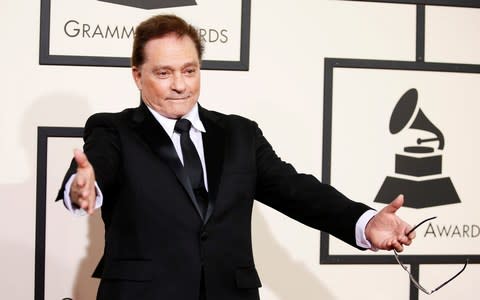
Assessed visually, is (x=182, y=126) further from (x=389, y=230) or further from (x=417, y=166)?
(x=417, y=166)

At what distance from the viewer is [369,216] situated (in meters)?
1.71

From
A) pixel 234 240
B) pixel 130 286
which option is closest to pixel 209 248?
pixel 234 240

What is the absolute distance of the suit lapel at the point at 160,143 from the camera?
1.68 metres

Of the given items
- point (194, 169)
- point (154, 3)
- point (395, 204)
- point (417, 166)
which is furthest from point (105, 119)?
point (417, 166)

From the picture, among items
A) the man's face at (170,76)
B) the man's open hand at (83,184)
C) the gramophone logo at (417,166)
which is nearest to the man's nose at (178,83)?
the man's face at (170,76)

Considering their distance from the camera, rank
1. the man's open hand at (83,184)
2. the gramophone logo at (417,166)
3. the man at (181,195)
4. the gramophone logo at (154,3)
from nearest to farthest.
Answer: the man's open hand at (83,184)
the man at (181,195)
the gramophone logo at (154,3)
the gramophone logo at (417,166)

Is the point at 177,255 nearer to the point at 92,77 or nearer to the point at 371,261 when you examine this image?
the point at 92,77

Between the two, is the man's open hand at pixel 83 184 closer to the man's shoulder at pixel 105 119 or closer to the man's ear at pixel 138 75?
the man's shoulder at pixel 105 119

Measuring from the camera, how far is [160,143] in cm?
171

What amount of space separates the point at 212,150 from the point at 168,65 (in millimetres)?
214

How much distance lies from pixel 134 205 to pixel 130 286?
6.6 inches

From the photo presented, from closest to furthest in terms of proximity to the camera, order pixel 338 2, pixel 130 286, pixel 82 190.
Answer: pixel 82 190 < pixel 130 286 < pixel 338 2

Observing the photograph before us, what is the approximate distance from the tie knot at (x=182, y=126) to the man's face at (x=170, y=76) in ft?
0.06

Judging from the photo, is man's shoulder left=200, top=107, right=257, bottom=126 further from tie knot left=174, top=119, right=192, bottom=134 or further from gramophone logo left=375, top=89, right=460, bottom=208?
gramophone logo left=375, top=89, right=460, bottom=208
